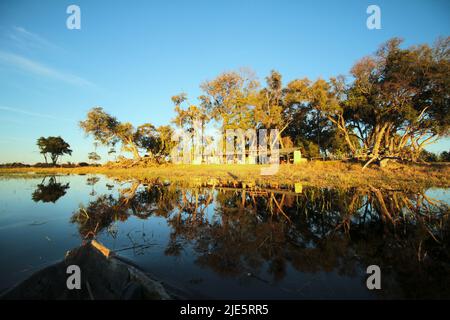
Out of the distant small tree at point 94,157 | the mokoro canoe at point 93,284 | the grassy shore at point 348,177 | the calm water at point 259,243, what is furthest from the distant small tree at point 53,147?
the mokoro canoe at point 93,284

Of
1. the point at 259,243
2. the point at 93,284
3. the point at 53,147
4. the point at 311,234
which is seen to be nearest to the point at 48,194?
the point at 93,284

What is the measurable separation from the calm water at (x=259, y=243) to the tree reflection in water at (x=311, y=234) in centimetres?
2

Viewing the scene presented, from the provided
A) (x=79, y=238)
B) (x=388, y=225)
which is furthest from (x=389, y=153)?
(x=79, y=238)

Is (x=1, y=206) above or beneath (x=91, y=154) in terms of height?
beneath

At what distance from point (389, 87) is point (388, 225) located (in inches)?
926

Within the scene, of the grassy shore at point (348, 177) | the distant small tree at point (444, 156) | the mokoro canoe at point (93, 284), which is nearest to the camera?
the mokoro canoe at point (93, 284)

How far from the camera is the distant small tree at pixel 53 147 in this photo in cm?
5544

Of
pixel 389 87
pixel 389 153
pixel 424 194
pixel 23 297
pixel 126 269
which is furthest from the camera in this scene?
pixel 389 87

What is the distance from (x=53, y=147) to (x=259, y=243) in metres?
67.5

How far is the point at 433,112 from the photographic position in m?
24.4

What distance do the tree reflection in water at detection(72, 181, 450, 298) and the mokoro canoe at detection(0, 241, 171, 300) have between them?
1.54m

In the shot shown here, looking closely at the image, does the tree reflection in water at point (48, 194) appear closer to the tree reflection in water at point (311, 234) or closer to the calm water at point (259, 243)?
the calm water at point (259, 243)

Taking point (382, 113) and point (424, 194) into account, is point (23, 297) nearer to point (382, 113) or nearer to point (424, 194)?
point (424, 194)

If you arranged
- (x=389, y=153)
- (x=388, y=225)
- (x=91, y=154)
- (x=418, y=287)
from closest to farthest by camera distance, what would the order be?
(x=418, y=287) → (x=388, y=225) → (x=389, y=153) → (x=91, y=154)
